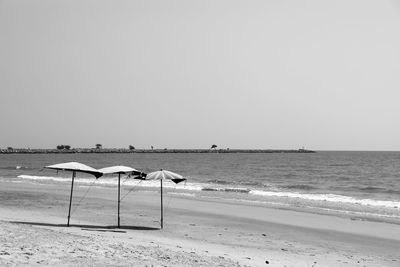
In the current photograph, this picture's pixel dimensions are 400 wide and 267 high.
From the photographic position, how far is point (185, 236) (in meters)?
14.7

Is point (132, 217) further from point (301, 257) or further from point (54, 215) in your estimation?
point (301, 257)

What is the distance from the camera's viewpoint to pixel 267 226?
692 inches

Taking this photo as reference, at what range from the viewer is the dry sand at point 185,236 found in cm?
956

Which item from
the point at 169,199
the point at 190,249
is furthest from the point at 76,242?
the point at 169,199

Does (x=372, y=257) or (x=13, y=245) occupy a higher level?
(x=13, y=245)

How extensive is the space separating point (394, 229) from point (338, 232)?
8.18 feet

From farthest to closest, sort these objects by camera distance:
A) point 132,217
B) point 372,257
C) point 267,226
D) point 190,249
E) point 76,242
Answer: point 132,217
point 267,226
point 372,257
point 190,249
point 76,242

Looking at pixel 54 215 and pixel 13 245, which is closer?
pixel 13 245

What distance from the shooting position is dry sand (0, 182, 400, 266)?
31.4ft

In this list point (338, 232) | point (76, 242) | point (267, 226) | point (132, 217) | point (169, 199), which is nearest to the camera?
point (76, 242)

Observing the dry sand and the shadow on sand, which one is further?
the shadow on sand

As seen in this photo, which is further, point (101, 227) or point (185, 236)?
point (101, 227)

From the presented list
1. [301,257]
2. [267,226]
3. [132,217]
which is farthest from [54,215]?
[301,257]

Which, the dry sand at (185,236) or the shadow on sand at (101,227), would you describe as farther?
the shadow on sand at (101,227)
